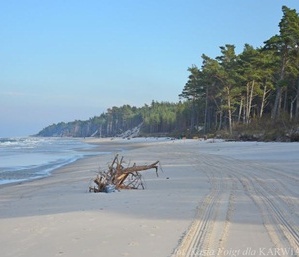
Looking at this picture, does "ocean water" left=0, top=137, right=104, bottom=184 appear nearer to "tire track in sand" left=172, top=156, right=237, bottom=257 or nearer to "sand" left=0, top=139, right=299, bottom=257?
"sand" left=0, top=139, right=299, bottom=257

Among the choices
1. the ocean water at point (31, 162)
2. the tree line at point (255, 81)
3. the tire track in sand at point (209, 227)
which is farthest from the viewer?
the tree line at point (255, 81)

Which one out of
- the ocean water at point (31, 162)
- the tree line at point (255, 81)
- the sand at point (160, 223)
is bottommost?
the ocean water at point (31, 162)

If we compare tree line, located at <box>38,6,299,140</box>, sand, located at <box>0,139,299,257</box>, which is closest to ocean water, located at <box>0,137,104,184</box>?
sand, located at <box>0,139,299,257</box>

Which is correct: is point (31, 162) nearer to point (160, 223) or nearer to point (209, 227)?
point (160, 223)

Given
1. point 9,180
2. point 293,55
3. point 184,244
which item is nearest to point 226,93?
point 293,55

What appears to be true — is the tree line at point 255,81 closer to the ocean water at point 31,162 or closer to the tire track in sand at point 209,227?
the ocean water at point 31,162

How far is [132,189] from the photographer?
10703 millimetres

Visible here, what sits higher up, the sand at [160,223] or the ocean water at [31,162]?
the sand at [160,223]

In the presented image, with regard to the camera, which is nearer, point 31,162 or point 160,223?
point 160,223

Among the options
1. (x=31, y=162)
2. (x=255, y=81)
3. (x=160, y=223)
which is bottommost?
(x=31, y=162)

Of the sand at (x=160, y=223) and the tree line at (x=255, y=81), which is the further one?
the tree line at (x=255, y=81)

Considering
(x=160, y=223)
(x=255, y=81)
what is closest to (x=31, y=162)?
(x=160, y=223)

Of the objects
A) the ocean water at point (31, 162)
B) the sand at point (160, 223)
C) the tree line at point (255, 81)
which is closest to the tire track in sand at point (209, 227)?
the sand at point (160, 223)

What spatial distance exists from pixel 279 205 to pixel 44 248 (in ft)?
15.0
